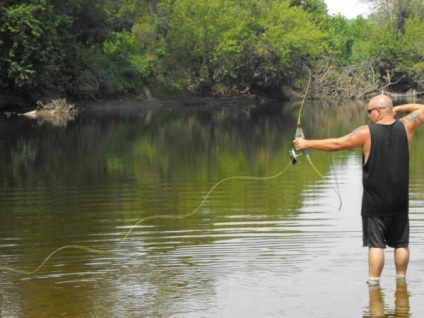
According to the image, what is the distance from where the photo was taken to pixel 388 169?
28.8 feet

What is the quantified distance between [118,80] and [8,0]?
1377 cm

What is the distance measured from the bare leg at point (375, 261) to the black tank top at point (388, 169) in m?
0.34

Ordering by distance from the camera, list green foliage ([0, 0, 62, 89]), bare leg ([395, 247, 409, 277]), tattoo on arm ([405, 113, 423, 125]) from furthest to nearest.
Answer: green foliage ([0, 0, 62, 89]), bare leg ([395, 247, 409, 277]), tattoo on arm ([405, 113, 423, 125])

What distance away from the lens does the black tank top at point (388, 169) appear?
8.79m

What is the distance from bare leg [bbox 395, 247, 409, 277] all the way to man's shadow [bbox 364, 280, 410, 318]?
0.13 m

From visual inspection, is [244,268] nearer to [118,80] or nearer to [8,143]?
[8,143]

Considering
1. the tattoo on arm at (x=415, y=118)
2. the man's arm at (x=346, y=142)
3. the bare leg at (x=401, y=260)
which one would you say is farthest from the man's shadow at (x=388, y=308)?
the tattoo on arm at (x=415, y=118)

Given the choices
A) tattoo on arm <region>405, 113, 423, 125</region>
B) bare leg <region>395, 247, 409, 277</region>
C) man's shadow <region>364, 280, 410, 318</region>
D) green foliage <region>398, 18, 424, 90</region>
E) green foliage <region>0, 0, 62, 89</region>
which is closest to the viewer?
man's shadow <region>364, 280, 410, 318</region>

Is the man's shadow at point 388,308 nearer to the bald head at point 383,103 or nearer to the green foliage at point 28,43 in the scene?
the bald head at point 383,103

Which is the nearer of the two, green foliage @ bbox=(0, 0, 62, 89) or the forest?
green foliage @ bbox=(0, 0, 62, 89)

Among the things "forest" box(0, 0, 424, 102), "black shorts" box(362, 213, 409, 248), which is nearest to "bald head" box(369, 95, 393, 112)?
"black shorts" box(362, 213, 409, 248)

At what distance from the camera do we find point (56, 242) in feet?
42.4

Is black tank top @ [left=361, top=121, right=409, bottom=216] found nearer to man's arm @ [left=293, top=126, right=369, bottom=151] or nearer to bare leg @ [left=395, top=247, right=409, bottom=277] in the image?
man's arm @ [left=293, top=126, right=369, bottom=151]

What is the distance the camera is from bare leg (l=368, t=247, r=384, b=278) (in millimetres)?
8922
